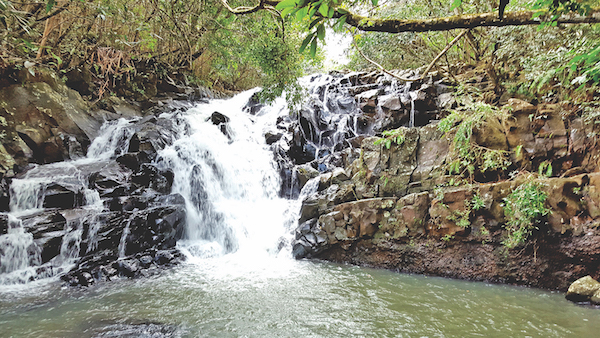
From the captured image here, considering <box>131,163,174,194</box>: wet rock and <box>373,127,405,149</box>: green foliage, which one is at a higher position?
<box>373,127,405,149</box>: green foliage

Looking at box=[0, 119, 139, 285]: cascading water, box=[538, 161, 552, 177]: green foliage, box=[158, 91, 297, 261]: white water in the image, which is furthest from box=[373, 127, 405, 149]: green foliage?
Result: box=[0, 119, 139, 285]: cascading water

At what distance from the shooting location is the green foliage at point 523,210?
14.7 feet

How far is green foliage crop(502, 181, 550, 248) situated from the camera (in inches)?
176

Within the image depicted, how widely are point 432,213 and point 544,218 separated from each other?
166 cm

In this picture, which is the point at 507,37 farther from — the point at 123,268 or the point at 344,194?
the point at 123,268

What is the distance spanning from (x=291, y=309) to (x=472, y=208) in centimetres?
370

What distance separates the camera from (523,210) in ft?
14.8

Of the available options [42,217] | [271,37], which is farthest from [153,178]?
[271,37]

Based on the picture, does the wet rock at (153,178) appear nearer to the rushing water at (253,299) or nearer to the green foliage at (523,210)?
the rushing water at (253,299)

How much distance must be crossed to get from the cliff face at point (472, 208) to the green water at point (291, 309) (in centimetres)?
48

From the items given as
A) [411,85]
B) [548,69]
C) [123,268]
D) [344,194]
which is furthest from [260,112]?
[548,69]

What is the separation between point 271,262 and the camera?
618 cm

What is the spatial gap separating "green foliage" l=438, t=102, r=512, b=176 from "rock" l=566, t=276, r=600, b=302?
203 centimetres

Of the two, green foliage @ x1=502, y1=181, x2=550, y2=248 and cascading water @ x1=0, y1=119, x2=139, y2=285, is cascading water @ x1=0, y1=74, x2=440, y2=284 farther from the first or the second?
green foliage @ x1=502, y1=181, x2=550, y2=248
